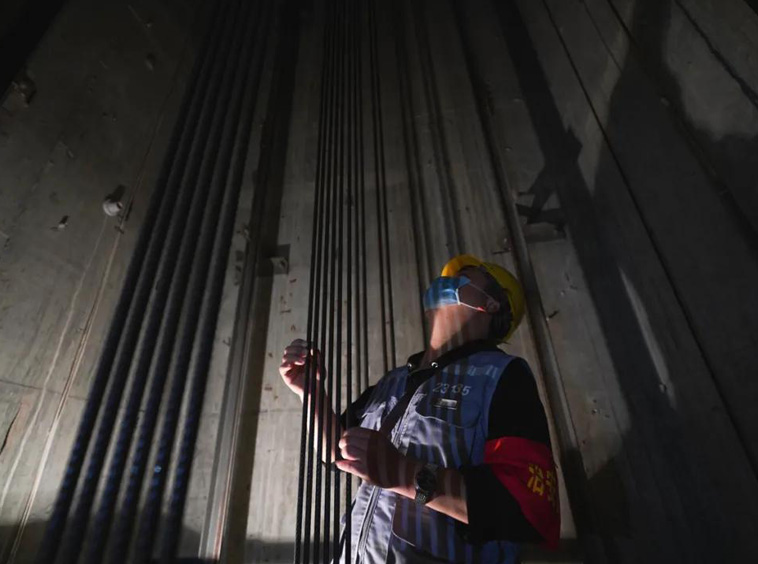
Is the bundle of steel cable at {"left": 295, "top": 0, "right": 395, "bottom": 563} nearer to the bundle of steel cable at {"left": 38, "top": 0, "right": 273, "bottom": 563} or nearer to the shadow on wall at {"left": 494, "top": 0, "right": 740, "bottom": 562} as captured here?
the bundle of steel cable at {"left": 38, "top": 0, "right": 273, "bottom": 563}

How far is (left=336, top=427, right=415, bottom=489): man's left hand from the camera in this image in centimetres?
77

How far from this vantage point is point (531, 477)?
78cm

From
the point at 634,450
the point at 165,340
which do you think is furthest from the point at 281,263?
the point at 634,450

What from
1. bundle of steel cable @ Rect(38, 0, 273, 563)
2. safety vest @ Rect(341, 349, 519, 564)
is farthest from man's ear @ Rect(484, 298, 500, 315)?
bundle of steel cable @ Rect(38, 0, 273, 563)

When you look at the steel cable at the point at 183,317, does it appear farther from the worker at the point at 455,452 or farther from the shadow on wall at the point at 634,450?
the shadow on wall at the point at 634,450

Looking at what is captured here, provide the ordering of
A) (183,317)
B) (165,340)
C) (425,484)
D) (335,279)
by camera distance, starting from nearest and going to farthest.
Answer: (425,484)
(165,340)
(183,317)
(335,279)

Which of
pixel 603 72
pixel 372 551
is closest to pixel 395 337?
pixel 372 551

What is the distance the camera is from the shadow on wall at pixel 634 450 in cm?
112

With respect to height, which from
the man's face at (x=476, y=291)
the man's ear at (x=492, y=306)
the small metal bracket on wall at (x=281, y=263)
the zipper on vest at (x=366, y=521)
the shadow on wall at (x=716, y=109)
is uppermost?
the small metal bracket on wall at (x=281, y=263)

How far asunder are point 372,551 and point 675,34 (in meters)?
1.61

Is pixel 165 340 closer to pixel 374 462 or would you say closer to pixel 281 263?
pixel 374 462

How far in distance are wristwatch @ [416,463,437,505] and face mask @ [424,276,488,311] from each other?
2.06 feet

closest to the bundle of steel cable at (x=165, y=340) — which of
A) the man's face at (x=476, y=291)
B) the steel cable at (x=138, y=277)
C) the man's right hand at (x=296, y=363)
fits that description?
the steel cable at (x=138, y=277)

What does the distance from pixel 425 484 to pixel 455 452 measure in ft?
0.56
